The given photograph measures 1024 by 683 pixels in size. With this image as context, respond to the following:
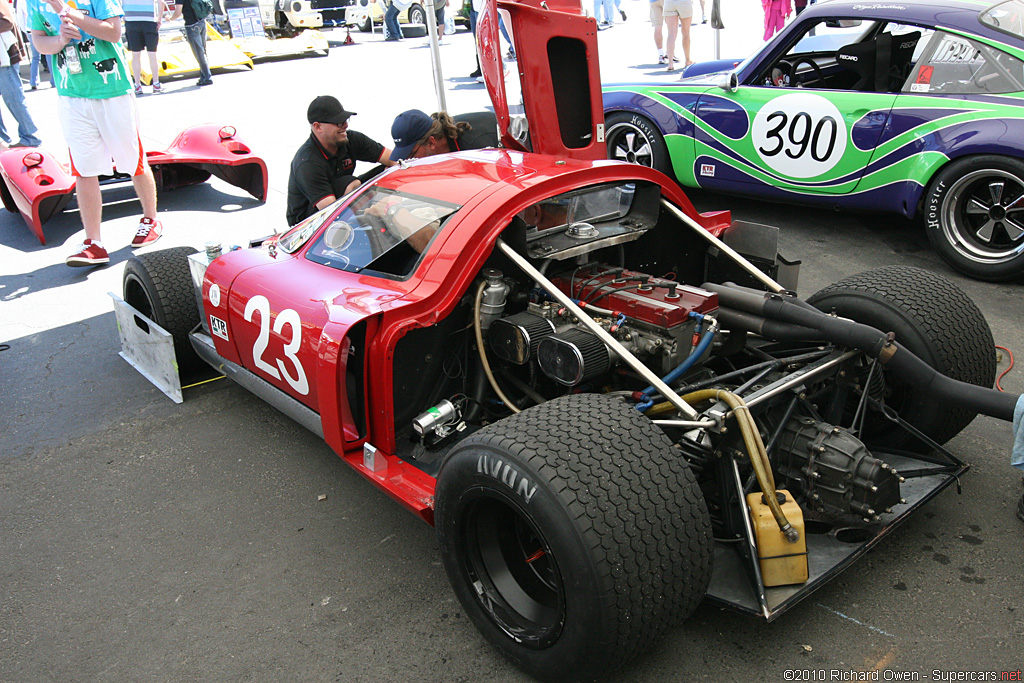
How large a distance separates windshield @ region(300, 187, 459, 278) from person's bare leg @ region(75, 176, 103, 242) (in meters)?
3.52

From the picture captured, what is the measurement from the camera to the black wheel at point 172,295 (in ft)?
14.5

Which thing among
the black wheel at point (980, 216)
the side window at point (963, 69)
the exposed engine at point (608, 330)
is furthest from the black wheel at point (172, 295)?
the side window at point (963, 69)

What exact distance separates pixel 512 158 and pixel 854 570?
2309mm

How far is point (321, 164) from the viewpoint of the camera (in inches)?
206

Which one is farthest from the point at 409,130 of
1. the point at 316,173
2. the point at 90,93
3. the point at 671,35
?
the point at 671,35

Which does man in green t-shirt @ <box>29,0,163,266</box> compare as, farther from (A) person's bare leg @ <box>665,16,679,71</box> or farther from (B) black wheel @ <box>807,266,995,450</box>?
(A) person's bare leg @ <box>665,16,679,71</box>

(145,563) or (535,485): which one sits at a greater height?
(535,485)

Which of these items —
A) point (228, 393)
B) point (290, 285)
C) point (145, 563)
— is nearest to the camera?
point (145, 563)

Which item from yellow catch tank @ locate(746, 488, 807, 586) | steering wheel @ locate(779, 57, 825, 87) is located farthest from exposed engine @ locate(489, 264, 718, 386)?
steering wheel @ locate(779, 57, 825, 87)

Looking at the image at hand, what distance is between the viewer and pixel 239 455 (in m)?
3.84

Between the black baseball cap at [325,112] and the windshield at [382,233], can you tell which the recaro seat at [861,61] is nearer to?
the black baseball cap at [325,112]

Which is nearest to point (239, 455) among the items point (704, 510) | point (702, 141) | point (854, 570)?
point (704, 510)

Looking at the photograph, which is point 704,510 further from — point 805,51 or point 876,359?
point 805,51

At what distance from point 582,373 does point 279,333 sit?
137 centimetres
